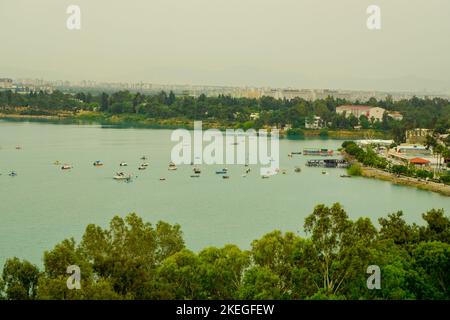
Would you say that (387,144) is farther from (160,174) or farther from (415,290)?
(415,290)

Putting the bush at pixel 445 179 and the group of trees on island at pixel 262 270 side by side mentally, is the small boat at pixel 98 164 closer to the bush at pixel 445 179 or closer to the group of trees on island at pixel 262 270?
the bush at pixel 445 179

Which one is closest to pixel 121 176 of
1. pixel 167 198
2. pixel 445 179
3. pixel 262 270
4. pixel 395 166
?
pixel 167 198

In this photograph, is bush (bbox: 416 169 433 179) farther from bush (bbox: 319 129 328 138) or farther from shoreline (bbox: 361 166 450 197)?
bush (bbox: 319 129 328 138)

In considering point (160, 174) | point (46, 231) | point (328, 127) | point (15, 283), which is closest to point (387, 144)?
point (328, 127)

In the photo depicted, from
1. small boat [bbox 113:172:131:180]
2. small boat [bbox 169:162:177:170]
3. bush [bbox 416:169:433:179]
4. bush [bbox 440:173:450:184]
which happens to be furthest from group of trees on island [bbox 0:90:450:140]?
small boat [bbox 113:172:131:180]

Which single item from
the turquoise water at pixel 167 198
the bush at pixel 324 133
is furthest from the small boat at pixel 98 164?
the bush at pixel 324 133
